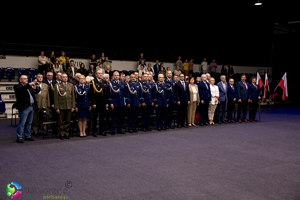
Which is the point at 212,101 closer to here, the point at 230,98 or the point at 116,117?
the point at 230,98

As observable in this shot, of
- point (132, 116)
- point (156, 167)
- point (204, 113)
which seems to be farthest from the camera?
point (204, 113)

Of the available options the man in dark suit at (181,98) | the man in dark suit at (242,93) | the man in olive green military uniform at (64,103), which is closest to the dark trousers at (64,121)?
the man in olive green military uniform at (64,103)

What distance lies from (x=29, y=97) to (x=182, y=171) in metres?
4.26

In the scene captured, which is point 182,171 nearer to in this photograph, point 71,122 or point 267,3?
point 71,122

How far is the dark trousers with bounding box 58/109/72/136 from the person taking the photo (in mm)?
7148

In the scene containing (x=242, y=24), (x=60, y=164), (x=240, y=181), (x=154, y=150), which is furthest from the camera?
(x=242, y=24)

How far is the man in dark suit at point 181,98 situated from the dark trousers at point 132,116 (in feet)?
4.77

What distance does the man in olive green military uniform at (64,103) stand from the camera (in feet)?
23.3

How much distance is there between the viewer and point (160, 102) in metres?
8.55

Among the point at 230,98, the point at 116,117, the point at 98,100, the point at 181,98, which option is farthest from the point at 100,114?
the point at 230,98

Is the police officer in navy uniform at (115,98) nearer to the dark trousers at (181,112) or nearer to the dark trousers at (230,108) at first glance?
the dark trousers at (181,112)

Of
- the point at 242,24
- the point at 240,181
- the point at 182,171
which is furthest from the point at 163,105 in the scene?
the point at 242,24

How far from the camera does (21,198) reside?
335 centimetres

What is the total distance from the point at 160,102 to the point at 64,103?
283cm
